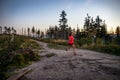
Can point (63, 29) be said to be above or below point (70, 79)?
above

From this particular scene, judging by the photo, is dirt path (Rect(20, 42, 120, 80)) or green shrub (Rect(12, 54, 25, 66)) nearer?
dirt path (Rect(20, 42, 120, 80))

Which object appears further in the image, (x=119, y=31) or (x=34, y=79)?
(x=119, y=31)

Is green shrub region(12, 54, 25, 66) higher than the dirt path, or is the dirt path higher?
green shrub region(12, 54, 25, 66)

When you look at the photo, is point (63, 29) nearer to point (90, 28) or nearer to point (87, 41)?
→ point (90, 28)

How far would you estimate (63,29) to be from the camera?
71.8m

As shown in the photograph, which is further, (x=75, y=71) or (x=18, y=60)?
(x=18, y=60)

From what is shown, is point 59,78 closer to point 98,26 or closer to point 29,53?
point 29,53

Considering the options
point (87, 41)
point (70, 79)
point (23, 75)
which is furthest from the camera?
Answer: point (87, 41)

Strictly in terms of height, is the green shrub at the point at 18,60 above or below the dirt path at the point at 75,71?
above

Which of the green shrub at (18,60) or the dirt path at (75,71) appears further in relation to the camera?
the green shrub at (18,60)

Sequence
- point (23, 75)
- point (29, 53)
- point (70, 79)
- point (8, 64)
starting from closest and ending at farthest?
1. point (70, 79)
2. point (23, 75)
3. point (8, 64)
4. point (29, 53)

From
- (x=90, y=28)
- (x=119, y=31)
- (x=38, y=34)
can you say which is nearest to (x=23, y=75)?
(x=90, y=28)

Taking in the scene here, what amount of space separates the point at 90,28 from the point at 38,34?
268 feet

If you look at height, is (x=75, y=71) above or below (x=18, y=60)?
below
